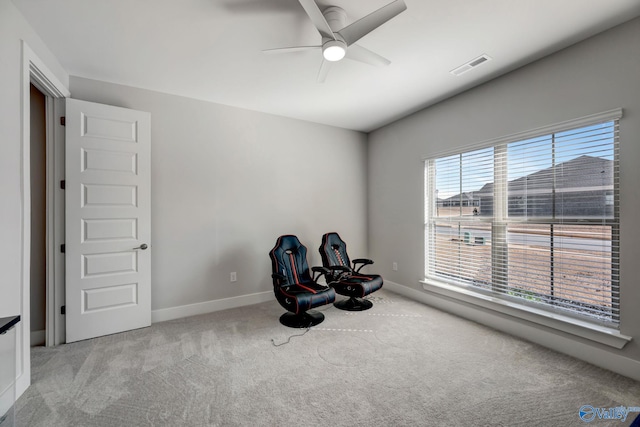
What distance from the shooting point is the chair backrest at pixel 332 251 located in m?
3.74

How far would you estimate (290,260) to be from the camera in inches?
133

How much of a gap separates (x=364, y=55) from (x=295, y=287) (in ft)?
8.11

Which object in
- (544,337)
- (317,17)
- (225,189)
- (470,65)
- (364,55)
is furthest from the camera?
(225,189)

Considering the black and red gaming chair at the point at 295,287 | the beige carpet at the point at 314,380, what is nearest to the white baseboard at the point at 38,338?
the beige carpet at the point at 314,380

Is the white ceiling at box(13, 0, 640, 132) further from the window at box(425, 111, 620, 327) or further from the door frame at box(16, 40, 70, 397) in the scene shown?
the window at box(425, 111, 620, 327)

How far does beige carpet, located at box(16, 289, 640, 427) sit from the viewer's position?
1.62 metres

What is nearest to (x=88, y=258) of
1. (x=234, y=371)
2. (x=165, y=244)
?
(x=165, y=244)

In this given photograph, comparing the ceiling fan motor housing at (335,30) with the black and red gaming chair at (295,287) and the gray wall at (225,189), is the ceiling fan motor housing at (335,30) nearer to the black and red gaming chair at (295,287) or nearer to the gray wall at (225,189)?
the gray wall at (225,189)

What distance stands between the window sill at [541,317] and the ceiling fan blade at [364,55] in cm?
270

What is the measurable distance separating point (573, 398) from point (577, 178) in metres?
1.76

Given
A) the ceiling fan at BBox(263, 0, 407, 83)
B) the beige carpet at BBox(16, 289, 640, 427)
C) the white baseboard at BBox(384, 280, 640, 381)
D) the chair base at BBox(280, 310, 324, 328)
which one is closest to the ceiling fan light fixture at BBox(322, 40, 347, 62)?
the ceiling fan at BBox(263, 0, 407, 83)

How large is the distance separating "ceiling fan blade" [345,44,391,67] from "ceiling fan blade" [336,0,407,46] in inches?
2.5

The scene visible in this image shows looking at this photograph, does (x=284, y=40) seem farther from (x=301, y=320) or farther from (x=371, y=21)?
(x=301, y=320)

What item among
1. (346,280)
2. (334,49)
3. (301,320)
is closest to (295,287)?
(301,320)
